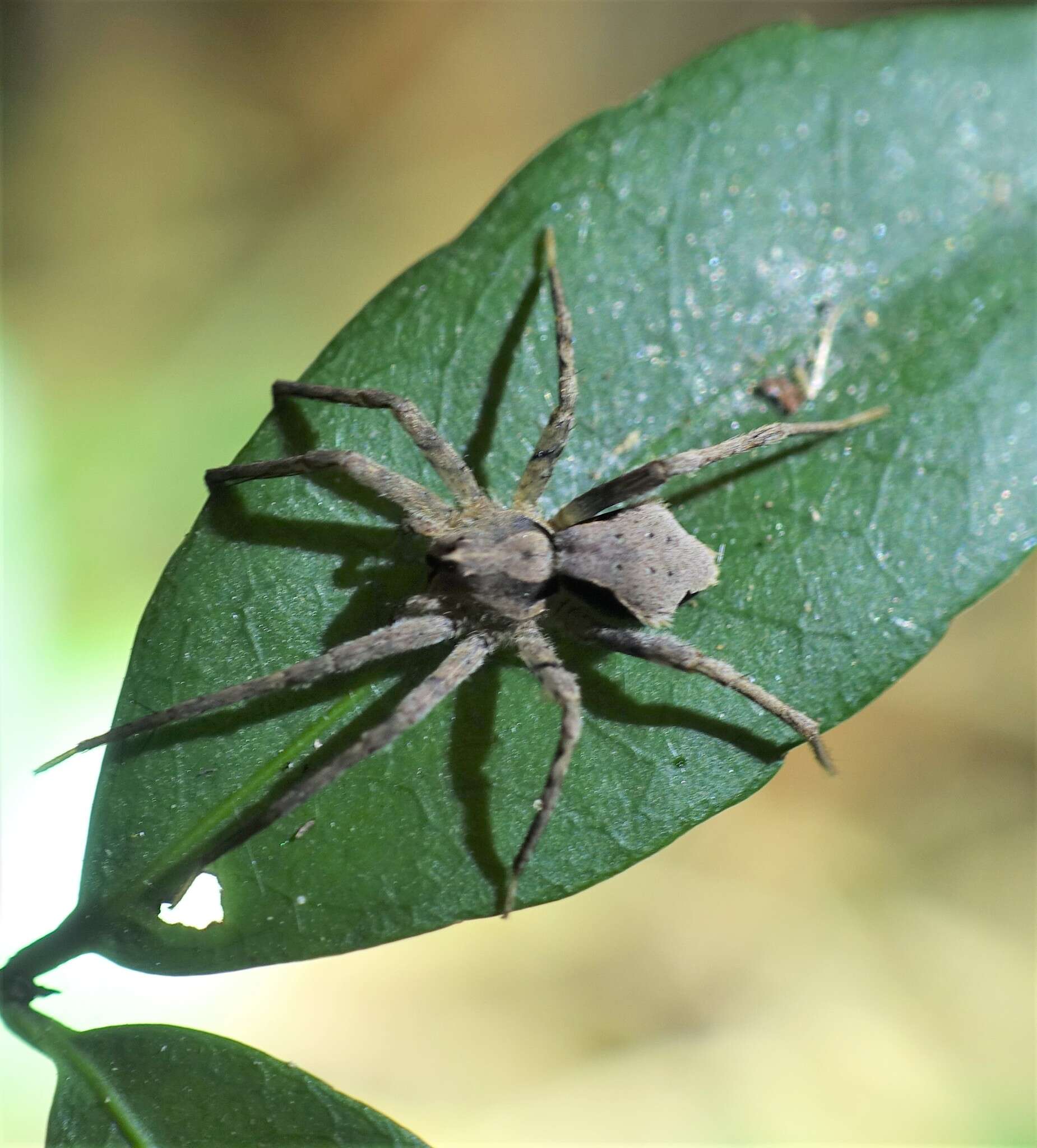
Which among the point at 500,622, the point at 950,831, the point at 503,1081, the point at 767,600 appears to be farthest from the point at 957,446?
the point at 503,1081

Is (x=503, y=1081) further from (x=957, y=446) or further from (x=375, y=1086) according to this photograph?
(x=957, y=446)

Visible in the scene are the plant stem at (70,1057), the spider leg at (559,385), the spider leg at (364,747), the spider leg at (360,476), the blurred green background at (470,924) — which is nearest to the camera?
the plant stem at (70,1057)

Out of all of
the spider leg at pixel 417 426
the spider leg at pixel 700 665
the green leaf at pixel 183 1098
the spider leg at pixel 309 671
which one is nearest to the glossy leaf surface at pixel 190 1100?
the green leaf at pixel 183 1098

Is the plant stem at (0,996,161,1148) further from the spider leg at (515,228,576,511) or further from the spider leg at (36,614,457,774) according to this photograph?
the spider leg at (515,228,576,511)

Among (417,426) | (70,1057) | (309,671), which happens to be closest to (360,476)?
(417,426)

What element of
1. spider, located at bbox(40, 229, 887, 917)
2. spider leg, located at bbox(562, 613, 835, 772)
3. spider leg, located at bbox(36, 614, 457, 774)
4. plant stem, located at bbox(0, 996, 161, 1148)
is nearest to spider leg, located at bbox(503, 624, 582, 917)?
spider, located at bbox(40, 229, 887, 917)

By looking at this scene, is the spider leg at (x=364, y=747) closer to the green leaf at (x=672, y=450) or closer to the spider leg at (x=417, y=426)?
the green leaf at (x=672, y=450)

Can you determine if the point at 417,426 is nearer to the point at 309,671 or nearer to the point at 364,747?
the point at 309,671
